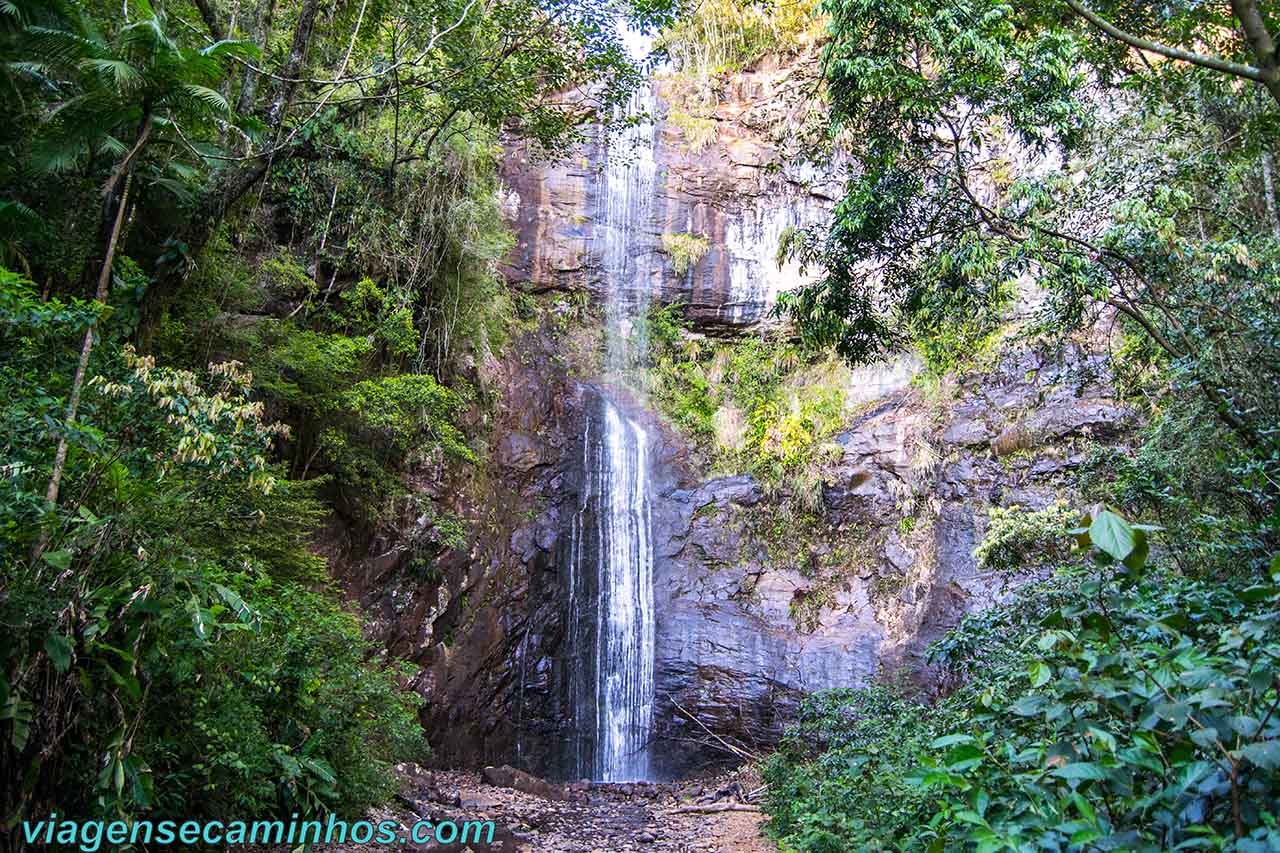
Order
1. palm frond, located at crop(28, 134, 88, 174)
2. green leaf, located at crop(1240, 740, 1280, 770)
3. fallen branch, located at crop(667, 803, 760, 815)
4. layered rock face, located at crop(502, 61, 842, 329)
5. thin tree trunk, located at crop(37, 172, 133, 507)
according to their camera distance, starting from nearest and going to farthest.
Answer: green leaf, located at crop(1240, 740, 1280, 770) < thin tree trunk, located at crop(37, 172, 133, 507) < palm frond, located at crop(28, 134, 88, 174) < fallen branch, located at crop(667, 803, 760, 815) < layered rock face, located at crop(502, 61, 842, 329)

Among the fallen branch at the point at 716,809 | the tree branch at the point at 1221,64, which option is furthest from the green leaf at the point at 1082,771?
the fallen branch at the point at 716,809

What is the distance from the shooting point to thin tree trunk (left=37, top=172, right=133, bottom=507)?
163 inches

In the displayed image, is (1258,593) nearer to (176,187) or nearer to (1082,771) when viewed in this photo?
(1082,771)

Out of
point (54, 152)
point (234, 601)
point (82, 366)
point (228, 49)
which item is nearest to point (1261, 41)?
point (234, 601)

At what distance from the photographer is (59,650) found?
3.48m

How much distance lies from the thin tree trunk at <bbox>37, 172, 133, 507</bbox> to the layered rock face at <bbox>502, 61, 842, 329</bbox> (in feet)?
37.9

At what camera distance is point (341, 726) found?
5625 mm

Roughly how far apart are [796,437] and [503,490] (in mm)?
6236

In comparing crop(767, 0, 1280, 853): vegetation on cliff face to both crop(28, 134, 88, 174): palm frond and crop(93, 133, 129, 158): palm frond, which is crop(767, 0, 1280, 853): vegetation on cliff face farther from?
crop(28, 134, 88, 174): palm frond

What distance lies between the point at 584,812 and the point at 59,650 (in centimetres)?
773

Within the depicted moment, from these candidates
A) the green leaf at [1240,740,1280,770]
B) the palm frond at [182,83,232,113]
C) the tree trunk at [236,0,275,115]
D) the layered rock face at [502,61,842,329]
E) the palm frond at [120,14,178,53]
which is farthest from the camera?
the layered rock face at [502,61,842,329]

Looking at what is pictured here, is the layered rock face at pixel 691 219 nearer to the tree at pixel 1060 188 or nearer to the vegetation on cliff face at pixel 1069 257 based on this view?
the vegetation on cliff face at pixel 1069 257

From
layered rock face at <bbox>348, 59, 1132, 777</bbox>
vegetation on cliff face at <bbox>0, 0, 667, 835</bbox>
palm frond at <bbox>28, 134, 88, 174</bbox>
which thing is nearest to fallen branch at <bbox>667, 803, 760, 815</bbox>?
layered rock face at <bbox>348, 59, 1132, 777</bbox>

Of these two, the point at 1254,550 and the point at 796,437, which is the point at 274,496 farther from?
the point at 796,437
